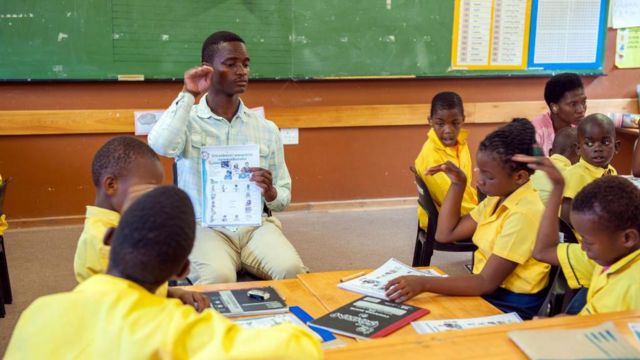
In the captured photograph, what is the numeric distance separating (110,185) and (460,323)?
1104 mm

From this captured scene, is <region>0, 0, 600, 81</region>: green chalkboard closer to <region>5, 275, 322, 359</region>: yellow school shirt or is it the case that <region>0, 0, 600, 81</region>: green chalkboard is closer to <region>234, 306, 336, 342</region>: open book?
<region>234, 306, 336, 342</region>: open book

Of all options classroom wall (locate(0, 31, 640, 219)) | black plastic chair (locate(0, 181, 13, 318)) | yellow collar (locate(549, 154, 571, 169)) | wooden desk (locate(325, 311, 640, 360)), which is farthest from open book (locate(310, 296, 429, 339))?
classroom wall (locate(0, 31, 640, 219))

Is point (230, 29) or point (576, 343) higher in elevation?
point (230, 29)

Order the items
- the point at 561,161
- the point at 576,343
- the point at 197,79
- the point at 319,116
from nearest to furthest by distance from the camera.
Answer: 1. the point at 576,343
2. the point at 197,79
3. the point at 561,161
4. the point at 319,116

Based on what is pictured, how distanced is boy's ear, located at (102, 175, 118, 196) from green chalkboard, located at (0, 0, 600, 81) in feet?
9.70

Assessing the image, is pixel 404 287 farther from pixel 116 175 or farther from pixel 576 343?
pixel 116 175

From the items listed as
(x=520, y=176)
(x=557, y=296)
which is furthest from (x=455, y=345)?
(x=520, y=176)

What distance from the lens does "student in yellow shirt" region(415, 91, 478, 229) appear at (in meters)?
3.37

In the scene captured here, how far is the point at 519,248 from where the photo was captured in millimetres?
2111

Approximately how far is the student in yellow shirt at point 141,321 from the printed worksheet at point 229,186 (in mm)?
1443

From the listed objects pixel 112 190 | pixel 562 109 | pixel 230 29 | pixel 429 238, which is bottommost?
pixel 429 238

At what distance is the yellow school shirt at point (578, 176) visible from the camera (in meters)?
2.95

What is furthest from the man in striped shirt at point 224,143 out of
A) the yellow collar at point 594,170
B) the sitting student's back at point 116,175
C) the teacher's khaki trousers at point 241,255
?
the yellow collar at point 594,170

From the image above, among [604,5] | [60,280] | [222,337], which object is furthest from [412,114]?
[222,337]
